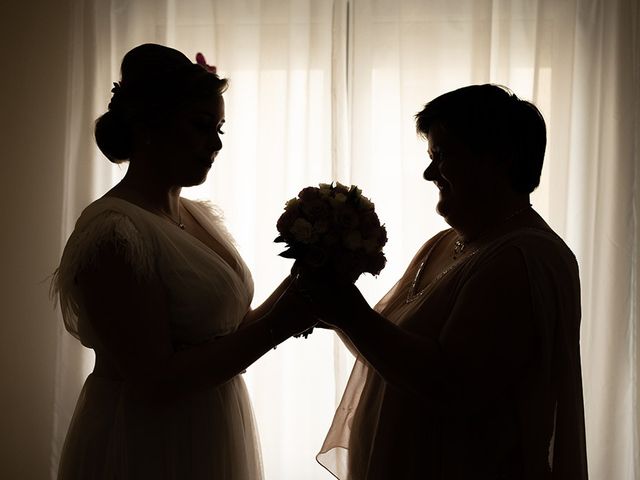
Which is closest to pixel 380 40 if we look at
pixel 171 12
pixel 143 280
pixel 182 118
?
Answer: pixel 171 12

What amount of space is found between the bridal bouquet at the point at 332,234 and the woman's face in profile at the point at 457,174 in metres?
0.19

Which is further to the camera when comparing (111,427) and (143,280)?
(111,427)

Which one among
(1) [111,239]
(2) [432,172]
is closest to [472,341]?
(2) [432,172]

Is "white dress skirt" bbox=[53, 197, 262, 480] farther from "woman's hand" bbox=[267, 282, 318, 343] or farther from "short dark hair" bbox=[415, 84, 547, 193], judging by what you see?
"short dark hair" bbox=[415, 84, 547, 193]

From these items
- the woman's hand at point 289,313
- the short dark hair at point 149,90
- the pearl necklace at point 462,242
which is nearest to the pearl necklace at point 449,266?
the pearl necklace at point 462,242

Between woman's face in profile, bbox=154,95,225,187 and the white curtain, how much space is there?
113 cm

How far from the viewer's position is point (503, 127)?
5.14ft

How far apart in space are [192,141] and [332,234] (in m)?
0.49

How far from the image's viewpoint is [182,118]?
178cm

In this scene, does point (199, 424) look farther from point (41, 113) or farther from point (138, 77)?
point (41, 113)

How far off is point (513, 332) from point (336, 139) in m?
1.66

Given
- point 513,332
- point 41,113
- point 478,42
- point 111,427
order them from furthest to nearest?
1. point 41,113
2. point 478,42
3. point 111,427
4. point 513,332

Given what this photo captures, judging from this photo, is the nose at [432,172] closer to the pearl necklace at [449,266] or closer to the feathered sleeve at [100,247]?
the pearl necklace at [449,266]

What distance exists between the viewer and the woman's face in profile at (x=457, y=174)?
5.27 ft
